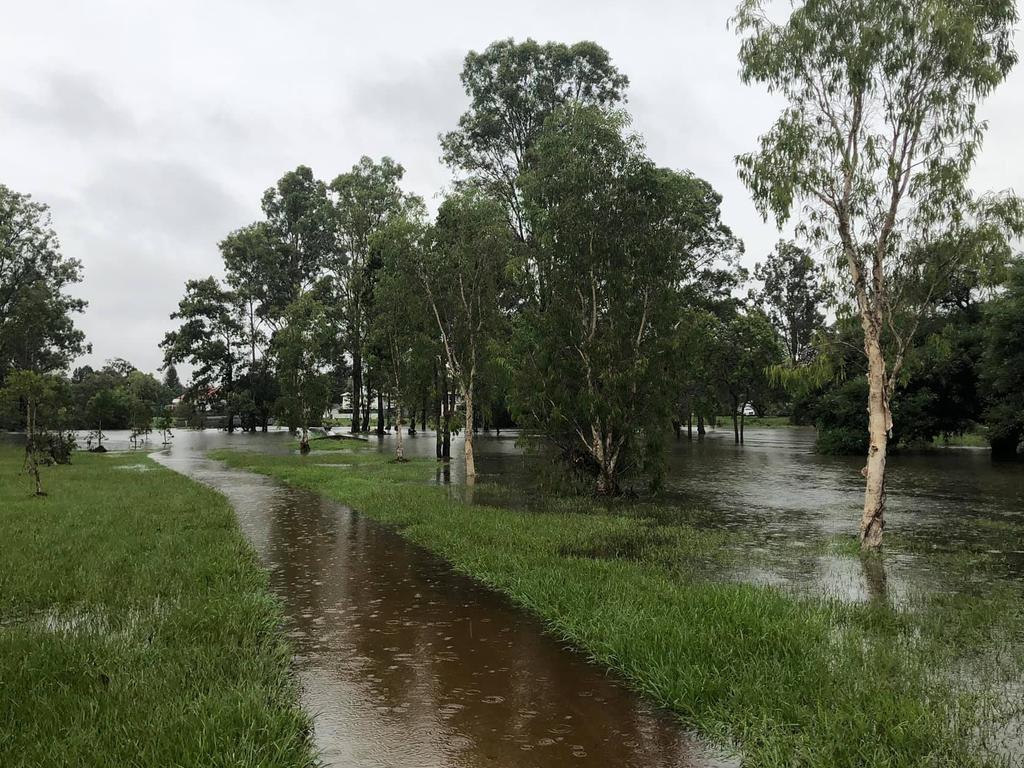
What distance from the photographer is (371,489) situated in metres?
22.1

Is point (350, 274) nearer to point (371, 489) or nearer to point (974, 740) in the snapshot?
point (371, 489)

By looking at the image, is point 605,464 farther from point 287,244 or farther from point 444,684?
point 287,244

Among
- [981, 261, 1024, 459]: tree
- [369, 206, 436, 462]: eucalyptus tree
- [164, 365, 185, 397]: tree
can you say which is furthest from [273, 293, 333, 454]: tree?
[164, 365, 185, 397]: tree

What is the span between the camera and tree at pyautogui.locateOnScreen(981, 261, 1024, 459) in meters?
36.1

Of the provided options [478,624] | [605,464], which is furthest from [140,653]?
[605,464]

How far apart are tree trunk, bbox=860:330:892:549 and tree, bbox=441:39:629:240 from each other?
97.7ft

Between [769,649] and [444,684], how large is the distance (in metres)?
3.40

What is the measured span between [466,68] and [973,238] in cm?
3723

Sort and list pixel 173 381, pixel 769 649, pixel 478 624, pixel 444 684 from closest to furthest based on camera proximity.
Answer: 1. pixel 444 684
2. pixel 769 649
3. pixel 478 624
4. pixel 173 381

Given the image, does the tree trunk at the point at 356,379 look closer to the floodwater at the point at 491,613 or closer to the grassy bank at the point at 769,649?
the floodwater at the point at 491,613

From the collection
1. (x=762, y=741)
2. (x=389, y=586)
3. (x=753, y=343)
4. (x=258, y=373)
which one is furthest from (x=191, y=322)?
(x=762, y=741)

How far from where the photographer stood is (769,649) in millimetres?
6977

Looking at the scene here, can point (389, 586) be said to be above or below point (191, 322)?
below

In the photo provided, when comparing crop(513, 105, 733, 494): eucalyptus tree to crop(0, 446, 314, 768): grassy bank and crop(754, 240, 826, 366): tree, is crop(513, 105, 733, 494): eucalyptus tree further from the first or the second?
crop(754, 240, 826, 366): tree
